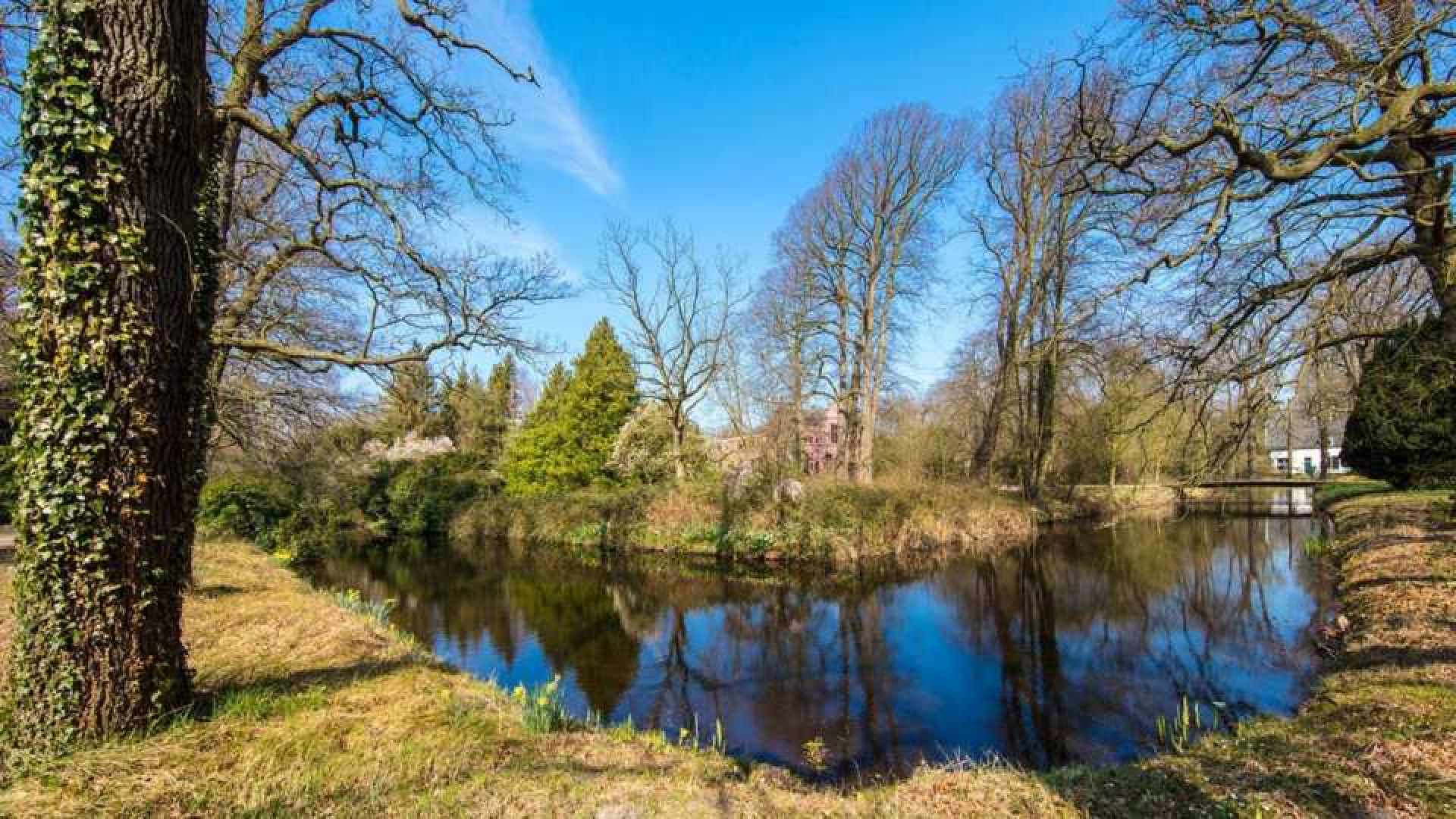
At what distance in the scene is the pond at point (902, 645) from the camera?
18.6 feet

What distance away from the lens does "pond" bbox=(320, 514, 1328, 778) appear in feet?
18.6

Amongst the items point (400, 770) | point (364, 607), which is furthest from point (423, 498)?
point (400, 770)

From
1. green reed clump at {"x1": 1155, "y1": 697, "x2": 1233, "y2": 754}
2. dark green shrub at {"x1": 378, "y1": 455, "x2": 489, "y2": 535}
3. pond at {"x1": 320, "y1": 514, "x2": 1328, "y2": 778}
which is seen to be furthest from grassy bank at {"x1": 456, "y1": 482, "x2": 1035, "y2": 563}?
green reed clump at {"x1": 1155, "y1": 697, "x2": 1233, "y2": 754}

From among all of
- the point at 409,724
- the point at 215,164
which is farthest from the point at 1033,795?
the point at 215,164

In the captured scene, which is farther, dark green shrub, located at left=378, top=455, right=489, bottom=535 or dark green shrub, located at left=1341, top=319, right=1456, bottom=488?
dark green shrub, located at left=378, top=455, right=489, bottom=535

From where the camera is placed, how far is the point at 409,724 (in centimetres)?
361

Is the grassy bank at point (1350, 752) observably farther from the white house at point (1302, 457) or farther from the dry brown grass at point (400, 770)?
the white house at point (1302, 457)

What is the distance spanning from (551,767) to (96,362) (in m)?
2.94

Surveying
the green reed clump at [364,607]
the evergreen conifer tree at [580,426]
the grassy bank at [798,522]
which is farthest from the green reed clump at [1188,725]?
the evergreen conifer tree at [580,426]

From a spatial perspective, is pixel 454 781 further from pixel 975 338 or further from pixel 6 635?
pixel 975 338

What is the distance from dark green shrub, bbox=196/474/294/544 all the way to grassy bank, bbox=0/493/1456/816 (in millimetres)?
11969

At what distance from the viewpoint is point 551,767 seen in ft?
10.5

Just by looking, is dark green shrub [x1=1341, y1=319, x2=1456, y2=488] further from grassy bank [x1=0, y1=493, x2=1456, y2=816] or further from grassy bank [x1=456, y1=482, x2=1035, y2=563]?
grassy bank [x1=456, y1=482, x2=1035, y2=563]

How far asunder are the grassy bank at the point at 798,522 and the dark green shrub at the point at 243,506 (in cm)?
696
